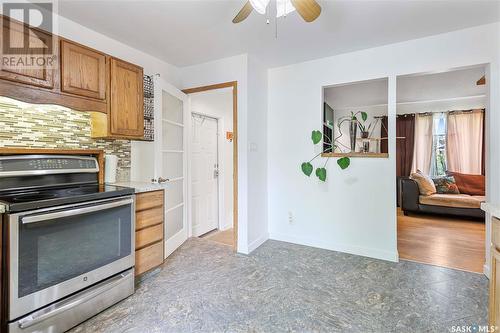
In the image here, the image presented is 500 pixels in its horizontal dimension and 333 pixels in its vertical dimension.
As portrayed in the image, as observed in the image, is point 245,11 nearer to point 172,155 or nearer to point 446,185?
point 172,155

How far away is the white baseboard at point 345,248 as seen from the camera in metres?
2.79

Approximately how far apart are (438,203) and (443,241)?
149 centimetres

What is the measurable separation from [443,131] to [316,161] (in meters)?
4.22

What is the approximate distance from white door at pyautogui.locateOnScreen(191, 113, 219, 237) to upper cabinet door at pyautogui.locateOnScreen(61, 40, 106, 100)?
158 cm

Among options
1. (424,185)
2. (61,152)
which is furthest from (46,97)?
(424,185)

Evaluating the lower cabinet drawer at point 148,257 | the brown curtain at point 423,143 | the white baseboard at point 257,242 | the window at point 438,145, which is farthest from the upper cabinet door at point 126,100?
the window at point 438,145

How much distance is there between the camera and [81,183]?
→ 2137mm

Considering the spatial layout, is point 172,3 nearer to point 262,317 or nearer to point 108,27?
point 108,27

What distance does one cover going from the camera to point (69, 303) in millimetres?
1630

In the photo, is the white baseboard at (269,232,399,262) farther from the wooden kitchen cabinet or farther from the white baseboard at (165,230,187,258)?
the wooden kitchen cabinet

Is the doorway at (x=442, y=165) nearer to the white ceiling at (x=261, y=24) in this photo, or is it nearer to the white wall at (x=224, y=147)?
the white ceiling at (x=261, y=24)

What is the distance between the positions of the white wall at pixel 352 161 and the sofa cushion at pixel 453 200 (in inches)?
97.5

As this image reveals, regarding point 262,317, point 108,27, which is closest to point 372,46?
point 108,27

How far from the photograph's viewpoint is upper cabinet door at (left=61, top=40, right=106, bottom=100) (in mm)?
1968
